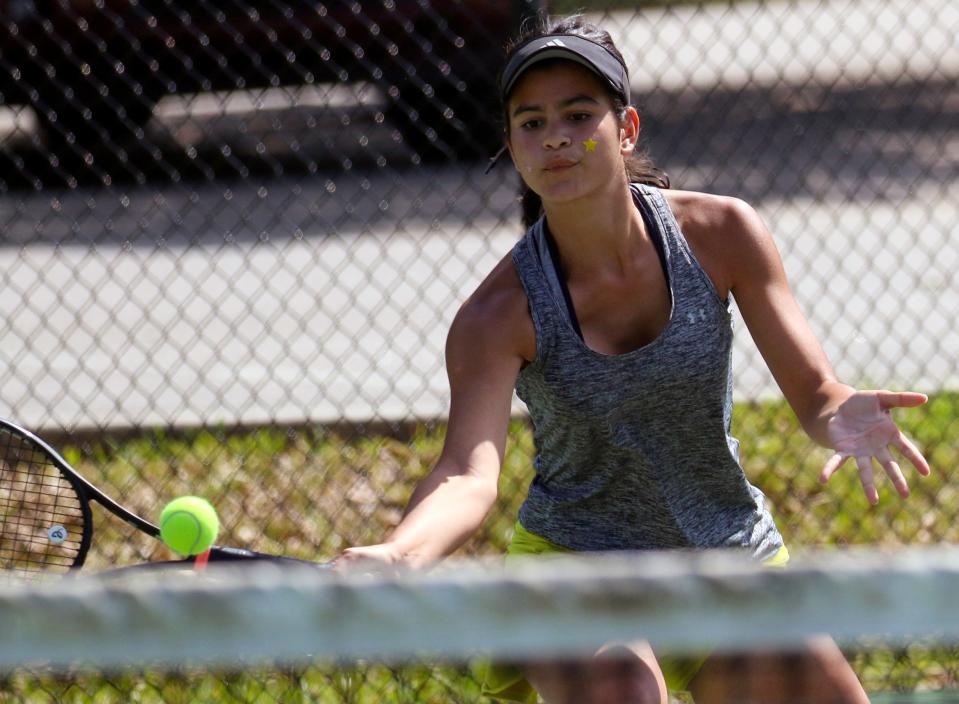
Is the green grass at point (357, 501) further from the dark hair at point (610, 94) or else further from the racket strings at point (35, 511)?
the dark hair at point (610, 94)

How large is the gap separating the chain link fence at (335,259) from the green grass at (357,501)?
1 centimetres

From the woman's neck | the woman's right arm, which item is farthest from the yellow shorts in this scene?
the woman's neck

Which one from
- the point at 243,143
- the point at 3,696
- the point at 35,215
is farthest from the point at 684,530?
the point at 243,143

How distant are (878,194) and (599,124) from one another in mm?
4890

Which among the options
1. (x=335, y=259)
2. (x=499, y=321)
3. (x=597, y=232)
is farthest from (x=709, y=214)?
(x=335, y=259)

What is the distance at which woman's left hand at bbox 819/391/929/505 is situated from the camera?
6.95 feet

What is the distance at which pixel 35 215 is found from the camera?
323 inches

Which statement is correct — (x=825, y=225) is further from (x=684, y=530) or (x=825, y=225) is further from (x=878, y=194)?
(x=684, y=530)

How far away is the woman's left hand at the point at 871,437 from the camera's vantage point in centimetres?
212

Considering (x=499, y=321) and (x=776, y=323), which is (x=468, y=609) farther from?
(x=776, y=323)

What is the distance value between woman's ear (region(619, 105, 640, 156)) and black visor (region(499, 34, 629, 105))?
7 cm

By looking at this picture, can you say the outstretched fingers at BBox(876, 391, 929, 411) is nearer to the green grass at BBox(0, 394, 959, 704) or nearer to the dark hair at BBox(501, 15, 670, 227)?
the dark hair at BBox(501, 15, 670, 227)

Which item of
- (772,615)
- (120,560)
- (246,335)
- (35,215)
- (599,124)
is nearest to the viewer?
(772,615)

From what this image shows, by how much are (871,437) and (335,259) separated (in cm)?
499
